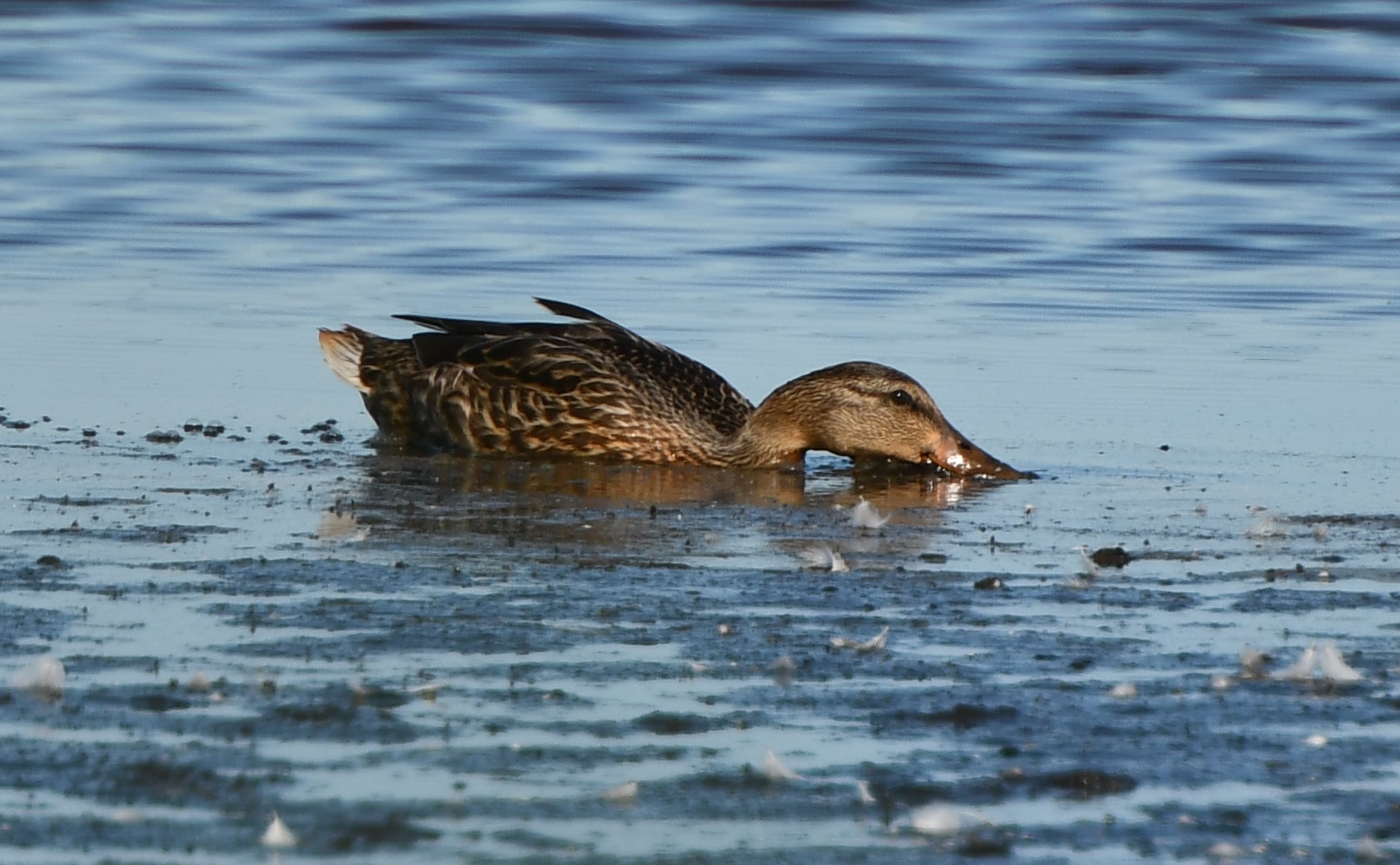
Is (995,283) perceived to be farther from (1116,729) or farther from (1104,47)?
(1104,47)

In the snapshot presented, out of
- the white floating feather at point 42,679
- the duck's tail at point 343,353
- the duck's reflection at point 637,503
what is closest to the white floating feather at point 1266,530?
the duck's reflection at point 637,503

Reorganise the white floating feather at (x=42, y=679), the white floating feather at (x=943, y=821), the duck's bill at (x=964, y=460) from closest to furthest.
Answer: the white floating feather at (x=943, y=821) < the white floating feather at (x=42, y=679) < the duck's bill at (x=964, y=460)

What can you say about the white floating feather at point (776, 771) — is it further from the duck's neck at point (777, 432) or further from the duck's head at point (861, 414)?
the duck's neck at point (777, 432)

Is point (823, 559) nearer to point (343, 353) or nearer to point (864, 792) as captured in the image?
point (864, 792)

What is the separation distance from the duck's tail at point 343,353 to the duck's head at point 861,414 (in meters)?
1.88

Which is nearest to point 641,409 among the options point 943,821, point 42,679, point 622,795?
point 42,679

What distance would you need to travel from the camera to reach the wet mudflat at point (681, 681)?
409 centimetres

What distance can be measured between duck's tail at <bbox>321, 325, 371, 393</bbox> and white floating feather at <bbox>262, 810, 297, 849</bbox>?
6244 millimetres

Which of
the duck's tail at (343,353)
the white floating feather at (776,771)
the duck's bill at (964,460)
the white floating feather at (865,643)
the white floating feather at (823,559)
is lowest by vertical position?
the white floating feather at (776,771)

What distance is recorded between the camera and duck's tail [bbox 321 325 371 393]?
10.1 metres

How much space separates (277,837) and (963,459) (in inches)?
209

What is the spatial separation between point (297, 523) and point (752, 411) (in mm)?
3023

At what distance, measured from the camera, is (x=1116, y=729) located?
4.72 metres

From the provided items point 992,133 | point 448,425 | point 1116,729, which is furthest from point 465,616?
point 992,133
